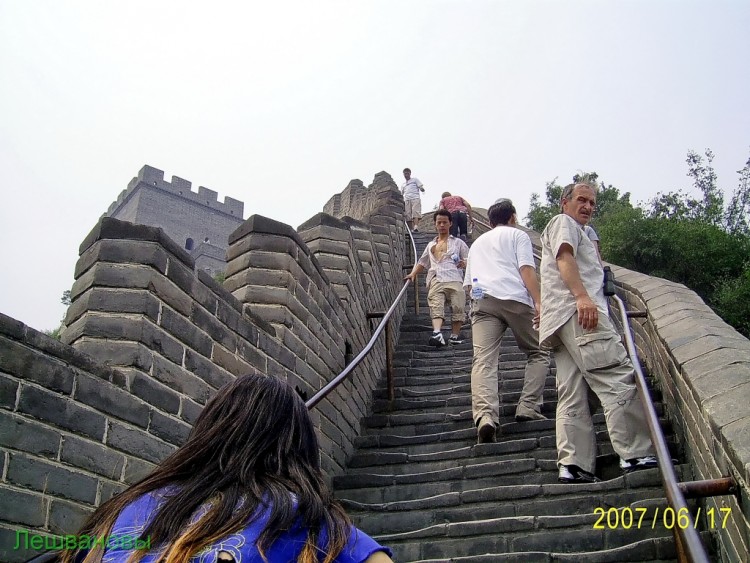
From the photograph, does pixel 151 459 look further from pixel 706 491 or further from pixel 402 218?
pixel 402 218

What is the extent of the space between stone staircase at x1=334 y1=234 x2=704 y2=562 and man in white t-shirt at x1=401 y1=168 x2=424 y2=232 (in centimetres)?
1062

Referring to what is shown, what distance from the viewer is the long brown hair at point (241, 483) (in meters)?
1.45

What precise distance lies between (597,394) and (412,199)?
512 inches

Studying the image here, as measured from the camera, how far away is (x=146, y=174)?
48.1m

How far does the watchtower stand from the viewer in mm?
47969

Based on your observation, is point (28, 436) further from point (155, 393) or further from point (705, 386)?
point (705, 386)

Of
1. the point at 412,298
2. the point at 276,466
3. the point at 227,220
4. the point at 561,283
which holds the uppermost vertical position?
the point at 227,220

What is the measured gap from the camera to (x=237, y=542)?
1.43 metres

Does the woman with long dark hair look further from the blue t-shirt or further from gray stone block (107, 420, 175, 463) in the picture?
gray stone block (107, 420, 175, 463)

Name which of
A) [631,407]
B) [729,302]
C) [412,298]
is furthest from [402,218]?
[631,407]

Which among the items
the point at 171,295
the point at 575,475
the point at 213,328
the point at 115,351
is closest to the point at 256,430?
the point at 115,351

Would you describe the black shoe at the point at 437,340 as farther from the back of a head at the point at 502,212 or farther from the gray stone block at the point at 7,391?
the gray stone block at the point at 7,391

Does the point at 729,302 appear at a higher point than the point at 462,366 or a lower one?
higher

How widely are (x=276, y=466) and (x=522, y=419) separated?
146 inches
